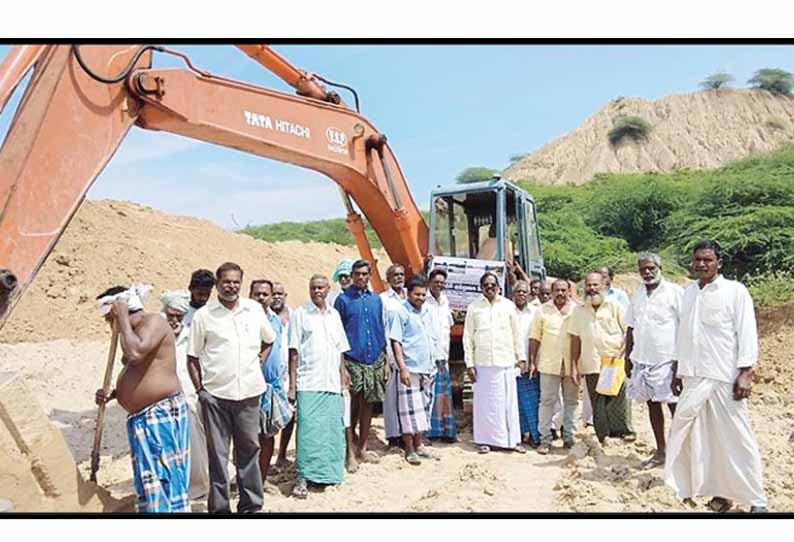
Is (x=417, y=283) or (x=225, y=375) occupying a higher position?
(x=417, y=283)

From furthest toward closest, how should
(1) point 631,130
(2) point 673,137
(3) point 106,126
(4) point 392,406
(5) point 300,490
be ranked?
1. (2) point 673,137
2. (1) point 631,130
3. (4) point 392,406
4. (5) point 300,490
5. (3) point 106,126

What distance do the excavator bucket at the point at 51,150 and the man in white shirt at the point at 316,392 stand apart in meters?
1.73

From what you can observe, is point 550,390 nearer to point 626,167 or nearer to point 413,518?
point 413,518

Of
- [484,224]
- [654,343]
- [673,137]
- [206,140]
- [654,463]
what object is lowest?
[654,463]

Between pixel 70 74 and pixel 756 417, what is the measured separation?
7.72m

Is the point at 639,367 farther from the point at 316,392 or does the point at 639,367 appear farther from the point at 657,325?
the point at 316,392

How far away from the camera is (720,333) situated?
4762mm

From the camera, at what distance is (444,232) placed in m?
8.52

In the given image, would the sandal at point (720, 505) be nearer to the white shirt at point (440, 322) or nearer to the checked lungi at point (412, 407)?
the checked lungi at point (412, 407)

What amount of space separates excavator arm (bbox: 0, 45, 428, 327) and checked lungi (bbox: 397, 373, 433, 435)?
7.06 feet

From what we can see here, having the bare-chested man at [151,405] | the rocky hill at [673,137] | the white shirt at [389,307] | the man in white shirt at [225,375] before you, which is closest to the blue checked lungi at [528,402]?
the white shirt at [389,307]

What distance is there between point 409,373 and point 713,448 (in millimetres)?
2623

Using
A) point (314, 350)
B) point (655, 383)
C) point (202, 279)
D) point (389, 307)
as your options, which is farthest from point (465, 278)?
point (202, 279)

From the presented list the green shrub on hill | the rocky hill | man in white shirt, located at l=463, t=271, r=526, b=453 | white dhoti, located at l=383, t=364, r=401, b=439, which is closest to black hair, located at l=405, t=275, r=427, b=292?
man in white shirt, located at l=463, t=271, r=526, b=453
